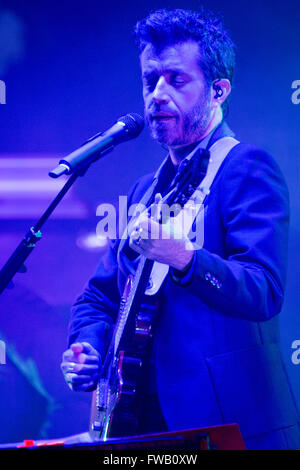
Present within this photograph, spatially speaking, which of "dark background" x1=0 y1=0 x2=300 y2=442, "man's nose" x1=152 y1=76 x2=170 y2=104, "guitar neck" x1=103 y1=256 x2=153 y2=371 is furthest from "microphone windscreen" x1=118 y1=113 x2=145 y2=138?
"dark background" x1=0 y1=0 x2=300 y2=442

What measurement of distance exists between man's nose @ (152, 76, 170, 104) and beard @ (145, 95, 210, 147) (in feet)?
0.12

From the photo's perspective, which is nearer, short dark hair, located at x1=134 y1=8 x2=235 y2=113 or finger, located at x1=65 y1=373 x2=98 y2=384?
finger, located at x1=65 y1=373 x2=98 y2=384

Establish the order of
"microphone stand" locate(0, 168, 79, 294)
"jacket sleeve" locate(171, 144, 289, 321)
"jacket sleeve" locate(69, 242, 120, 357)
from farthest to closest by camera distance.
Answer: "jacket sleeve" locate(69, 242, 120, 357) → "microphone stand" locate(0, 168, 79, 294) → "jacket sleeve" locate(171, 144, 289, 321)

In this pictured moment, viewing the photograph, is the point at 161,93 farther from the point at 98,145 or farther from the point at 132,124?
the point at 98,145

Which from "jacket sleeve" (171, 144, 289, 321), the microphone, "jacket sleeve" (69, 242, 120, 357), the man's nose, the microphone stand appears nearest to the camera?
"jacket sleeve" (171, 144, 289, 321)

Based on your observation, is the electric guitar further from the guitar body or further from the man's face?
the man's face

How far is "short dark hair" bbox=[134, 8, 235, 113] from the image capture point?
5.99 ft

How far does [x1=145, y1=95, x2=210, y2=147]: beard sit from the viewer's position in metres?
1.78

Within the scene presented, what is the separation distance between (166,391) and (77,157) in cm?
69

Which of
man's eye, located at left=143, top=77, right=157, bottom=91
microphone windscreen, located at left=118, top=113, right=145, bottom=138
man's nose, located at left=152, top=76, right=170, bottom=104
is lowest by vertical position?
microphone windscreen, located at left=118, top=113, right=145, bottom=138

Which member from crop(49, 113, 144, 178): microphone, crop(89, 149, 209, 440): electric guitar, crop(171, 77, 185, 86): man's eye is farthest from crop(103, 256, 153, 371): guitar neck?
crop(171, 77, 185, 86): man's eye

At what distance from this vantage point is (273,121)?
2.21m

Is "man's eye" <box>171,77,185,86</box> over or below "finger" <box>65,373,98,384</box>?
over
